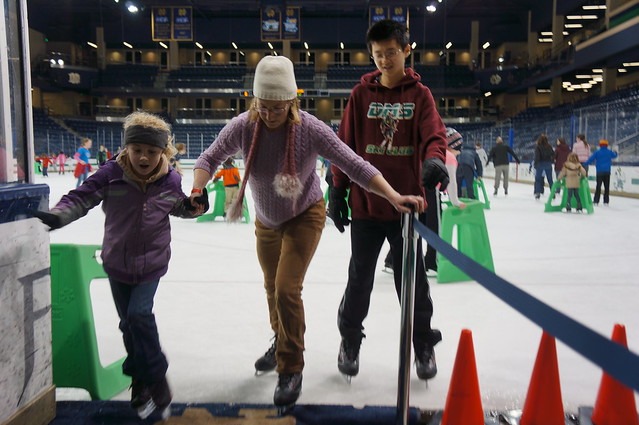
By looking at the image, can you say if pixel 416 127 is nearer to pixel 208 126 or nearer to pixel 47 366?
pixel 47 366

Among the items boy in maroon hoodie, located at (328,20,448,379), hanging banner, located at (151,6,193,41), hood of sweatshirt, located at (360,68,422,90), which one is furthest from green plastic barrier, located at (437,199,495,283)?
hanging banner, located at (151,6,193,41)

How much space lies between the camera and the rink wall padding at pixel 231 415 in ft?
6.26

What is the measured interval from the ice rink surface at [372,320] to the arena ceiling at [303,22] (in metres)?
28.6

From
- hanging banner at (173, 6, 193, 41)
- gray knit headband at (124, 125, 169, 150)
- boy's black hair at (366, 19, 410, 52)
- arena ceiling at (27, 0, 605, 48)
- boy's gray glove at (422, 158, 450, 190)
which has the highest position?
arena ceiling at (27, 0, 605, 48)

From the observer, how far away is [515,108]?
36219 millimetres

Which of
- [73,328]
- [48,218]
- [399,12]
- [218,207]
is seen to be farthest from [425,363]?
[399,12]

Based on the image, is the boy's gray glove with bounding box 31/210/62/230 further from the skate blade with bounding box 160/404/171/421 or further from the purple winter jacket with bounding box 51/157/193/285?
the skate blade with bounding box 160/404/171/421

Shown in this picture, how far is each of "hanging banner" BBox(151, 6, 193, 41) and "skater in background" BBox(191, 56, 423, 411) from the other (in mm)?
20480

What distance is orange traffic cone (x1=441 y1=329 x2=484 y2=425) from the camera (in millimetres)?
1776

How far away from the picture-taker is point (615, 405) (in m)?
1.85

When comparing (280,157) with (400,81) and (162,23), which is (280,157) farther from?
(162,23)

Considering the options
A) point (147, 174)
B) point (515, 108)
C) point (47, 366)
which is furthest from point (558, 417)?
point (515, 108)

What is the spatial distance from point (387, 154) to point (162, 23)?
2107 centimetres

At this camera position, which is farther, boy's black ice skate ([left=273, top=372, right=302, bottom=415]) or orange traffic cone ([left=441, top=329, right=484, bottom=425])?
boy's black ice skate ([left=273, top=372, right=302, bottom=415])
